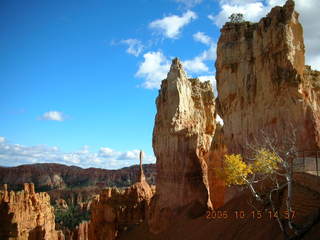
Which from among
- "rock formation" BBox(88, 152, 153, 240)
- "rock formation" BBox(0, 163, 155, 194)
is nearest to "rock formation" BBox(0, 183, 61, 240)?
"rock formation" BBox(88, 152, 153, 240)

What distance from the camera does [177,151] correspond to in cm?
2744

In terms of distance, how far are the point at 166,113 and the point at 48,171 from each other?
130319 millimetres

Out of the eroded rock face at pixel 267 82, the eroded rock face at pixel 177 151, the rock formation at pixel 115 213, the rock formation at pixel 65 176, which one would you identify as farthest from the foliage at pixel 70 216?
the eroded rock face at pixel 267 82

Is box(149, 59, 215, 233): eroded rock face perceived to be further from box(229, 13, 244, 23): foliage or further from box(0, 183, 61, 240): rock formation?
box(0, 183, 61, 240): rock formation

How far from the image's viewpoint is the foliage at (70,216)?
3100 inches

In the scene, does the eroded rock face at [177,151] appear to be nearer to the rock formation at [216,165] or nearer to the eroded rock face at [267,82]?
the rock formation at [216,165]

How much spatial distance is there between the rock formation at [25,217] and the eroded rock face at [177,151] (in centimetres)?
2689

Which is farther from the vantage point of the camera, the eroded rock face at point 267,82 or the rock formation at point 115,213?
the rock formation at point 115,213

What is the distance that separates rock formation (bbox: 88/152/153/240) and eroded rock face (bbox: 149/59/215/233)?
33.8 ft

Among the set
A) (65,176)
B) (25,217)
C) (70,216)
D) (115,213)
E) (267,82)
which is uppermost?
(267,82)

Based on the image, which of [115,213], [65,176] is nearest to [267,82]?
[115,213]

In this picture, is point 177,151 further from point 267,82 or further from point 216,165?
point 267,82

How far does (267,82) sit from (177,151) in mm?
9489

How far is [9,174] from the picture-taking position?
5536 inches
